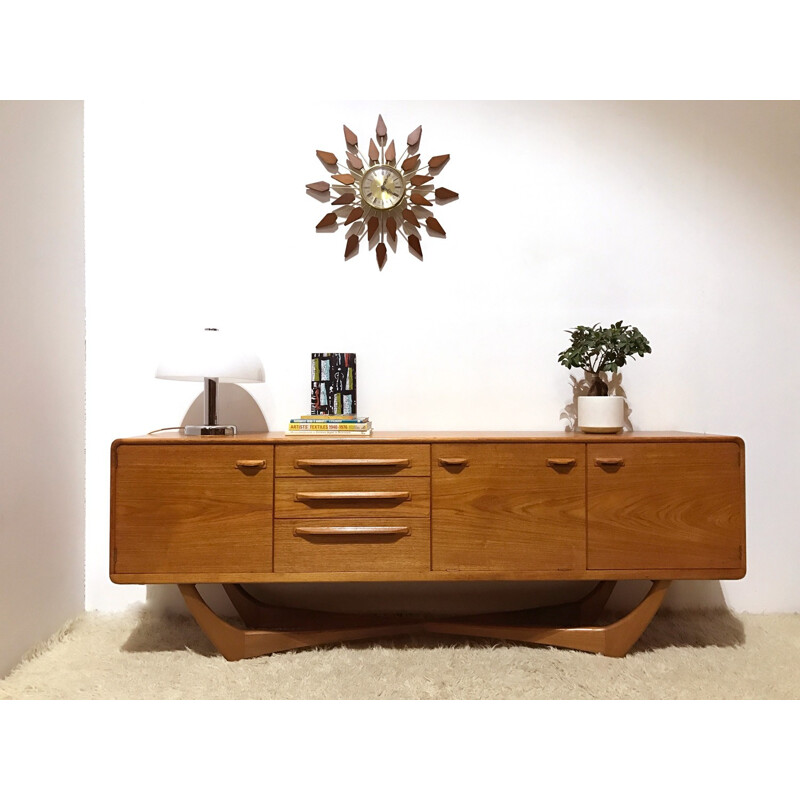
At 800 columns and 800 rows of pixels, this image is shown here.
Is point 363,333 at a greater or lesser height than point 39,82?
lesser

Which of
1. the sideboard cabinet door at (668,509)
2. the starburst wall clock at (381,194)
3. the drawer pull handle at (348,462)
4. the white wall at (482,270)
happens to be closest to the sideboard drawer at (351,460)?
the drawer pull handle at (348,462)

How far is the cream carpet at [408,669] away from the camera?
5.46ft

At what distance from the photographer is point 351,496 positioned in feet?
5.92

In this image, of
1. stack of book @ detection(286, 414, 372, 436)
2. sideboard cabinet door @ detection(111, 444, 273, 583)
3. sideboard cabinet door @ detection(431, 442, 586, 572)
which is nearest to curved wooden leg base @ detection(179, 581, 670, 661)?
sideboard cabinet door @ detection(111, 444, 273, 583)

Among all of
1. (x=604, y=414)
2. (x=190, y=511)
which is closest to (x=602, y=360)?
(x=604, y=414)

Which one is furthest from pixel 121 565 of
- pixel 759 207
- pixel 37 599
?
pixel 759 207

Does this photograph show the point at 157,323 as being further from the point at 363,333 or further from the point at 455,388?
the point at 455,388

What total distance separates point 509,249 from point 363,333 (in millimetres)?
683

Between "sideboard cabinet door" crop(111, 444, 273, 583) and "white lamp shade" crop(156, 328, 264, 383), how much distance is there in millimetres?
256

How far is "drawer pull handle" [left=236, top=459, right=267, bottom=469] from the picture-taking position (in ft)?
5.92

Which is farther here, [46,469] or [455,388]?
[455,388]

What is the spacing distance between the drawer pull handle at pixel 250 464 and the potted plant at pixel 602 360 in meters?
1.10
